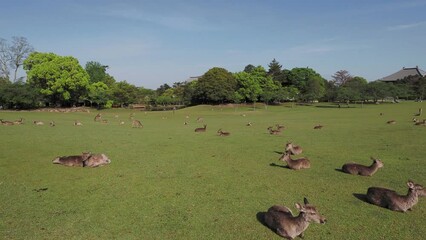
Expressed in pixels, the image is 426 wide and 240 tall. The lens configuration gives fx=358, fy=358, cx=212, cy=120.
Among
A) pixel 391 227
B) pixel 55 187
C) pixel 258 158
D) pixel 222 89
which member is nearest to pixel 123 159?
pixel 55 187

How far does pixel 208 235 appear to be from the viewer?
711 cm

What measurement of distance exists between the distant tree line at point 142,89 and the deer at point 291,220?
62.3m

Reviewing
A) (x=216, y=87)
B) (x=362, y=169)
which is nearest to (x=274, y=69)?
(x=216, y=87)

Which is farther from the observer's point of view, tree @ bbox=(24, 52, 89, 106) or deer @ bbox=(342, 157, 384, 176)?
tree @ bbox=(24, 52, 89, 106)

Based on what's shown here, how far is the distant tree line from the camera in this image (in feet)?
209

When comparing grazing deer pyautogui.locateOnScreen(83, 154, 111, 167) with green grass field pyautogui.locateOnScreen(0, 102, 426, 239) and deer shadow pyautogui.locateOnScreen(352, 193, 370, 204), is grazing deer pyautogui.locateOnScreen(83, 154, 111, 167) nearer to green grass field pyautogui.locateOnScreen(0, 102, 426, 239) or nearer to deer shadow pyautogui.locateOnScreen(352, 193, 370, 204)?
green grass field pyautogui.locateOnScreen(0, 102, 426, 239)

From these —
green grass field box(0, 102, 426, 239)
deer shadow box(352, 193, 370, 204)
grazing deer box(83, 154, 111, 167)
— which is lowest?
deer shadow box(352, 193, 370, 204)

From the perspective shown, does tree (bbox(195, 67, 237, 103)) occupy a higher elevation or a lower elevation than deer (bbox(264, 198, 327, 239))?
higher

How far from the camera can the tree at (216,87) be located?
74.4 metres

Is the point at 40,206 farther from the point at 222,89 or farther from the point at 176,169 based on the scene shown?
the point at 222,89

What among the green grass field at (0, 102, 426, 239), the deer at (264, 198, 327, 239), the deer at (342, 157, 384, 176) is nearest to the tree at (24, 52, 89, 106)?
the green grass field at (0, 102, 426, 239)

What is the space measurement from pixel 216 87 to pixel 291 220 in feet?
223

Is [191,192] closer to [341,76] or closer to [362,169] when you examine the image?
[362,169]

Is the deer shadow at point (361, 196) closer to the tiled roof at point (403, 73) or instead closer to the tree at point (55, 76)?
the tree at point (55, 76)
